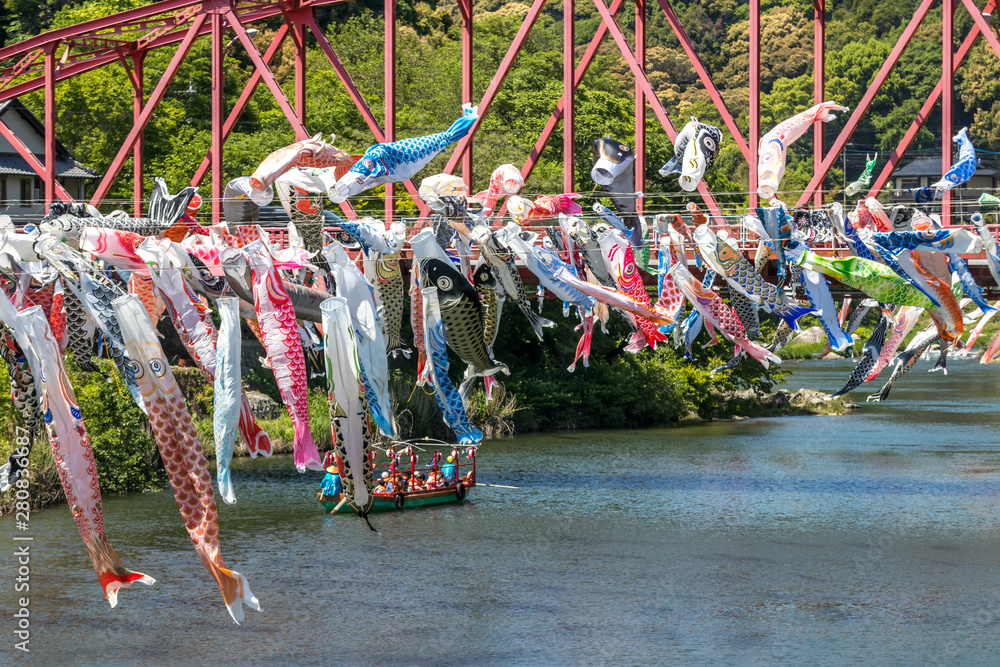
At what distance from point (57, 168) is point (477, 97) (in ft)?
56.2

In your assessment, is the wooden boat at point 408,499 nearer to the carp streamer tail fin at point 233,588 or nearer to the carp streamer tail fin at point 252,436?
the carp streamer tail fin at point 252,436

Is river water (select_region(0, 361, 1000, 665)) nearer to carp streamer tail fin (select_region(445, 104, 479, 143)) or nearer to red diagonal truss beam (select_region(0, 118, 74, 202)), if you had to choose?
red diagonal truss beam (select_region(0, 118, 74, 202))

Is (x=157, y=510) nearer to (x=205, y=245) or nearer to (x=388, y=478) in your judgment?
(x=388, y=478)

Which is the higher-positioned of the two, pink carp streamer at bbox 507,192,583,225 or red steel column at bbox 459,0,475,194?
red steel column at bbox 459,0,475,194

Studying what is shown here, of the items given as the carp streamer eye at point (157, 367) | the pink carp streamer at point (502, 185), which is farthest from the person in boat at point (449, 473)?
the carp streamer eye at point (157, 367)

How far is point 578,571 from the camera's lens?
2494 centimetres

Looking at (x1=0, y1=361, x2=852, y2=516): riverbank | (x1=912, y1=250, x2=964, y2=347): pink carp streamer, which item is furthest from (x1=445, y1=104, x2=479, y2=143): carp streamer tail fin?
(x1=0, y1=361, x2=852, y2=516): riverbank

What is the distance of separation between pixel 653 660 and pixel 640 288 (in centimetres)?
619

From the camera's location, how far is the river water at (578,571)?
20469mm

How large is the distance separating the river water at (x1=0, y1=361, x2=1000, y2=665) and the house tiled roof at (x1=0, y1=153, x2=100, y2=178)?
14.0 metres

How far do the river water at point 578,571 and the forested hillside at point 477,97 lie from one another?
1214 cm

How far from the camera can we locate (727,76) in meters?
98.6

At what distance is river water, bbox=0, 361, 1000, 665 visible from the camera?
20469 millimetres

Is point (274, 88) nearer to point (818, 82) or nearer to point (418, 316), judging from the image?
point (818, 82)
